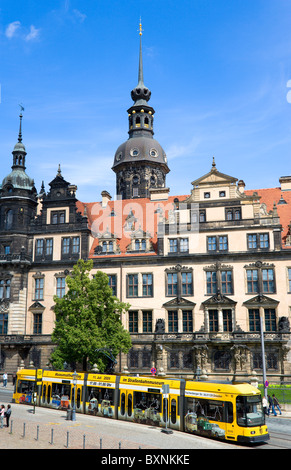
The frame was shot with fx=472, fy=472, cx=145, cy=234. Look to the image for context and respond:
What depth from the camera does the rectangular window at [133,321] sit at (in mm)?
46844

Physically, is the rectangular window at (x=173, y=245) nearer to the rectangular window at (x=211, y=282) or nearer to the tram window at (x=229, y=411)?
the rectangular window at (x=211, y=282)

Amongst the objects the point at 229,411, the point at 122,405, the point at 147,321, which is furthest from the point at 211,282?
the point at 229,411

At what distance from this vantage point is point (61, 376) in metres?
31.6

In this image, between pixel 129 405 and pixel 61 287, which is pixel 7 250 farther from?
pixel 129 405

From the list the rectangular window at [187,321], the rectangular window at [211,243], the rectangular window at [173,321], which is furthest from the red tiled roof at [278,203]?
the rectangular window at [173,321]

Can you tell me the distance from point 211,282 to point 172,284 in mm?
3899

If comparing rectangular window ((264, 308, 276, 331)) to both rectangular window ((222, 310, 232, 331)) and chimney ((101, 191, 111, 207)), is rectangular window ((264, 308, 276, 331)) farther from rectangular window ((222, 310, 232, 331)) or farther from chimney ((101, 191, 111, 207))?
chimney ((101, 191, 111, 207))

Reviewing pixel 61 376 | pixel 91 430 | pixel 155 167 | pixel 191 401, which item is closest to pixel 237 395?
pixel 191 401

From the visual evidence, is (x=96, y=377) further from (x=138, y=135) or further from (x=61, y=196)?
(x=138, y=135)

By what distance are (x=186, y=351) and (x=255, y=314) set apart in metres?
7.35

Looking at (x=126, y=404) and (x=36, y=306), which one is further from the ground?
(x=36, y=306)

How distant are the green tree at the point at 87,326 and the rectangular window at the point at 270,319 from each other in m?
13.0

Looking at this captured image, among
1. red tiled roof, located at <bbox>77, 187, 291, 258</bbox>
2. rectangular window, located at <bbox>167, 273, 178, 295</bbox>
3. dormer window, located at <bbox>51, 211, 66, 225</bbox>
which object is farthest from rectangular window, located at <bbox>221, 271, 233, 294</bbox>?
dormer window, located at <bbox>51, 211, 66, 225</bbox>

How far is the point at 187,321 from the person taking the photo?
45719 mm
